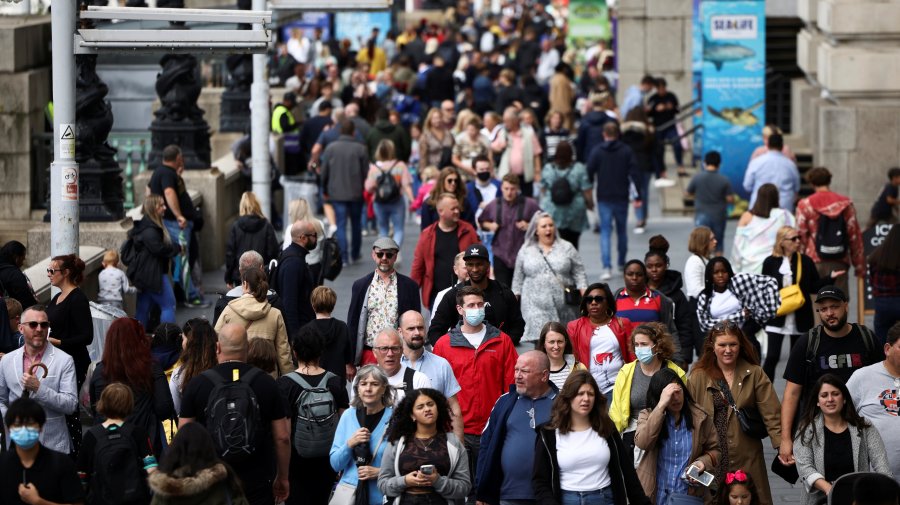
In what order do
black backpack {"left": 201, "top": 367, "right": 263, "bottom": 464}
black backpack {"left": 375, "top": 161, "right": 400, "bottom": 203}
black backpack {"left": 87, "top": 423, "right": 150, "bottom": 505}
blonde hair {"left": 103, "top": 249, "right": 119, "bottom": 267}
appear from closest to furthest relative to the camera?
1. black backpack {"left": 87, "top": 423, "right": 150, "bottom": 505}
2. black backpack {"left": 201, "top": 367, "right": 263, "bottom": 464}
3. blonde hair {"left": 103, "top": 249, "right": 119, "bottom": 267}
4. black backpack {"left": 375, "top": 161, "right": 400, "bottom": 203}

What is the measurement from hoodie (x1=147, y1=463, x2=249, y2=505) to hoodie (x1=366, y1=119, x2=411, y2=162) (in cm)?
1434

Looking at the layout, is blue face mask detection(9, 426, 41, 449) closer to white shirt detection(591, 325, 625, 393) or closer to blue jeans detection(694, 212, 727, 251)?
white shirt detection(591, 325, 625, 393)

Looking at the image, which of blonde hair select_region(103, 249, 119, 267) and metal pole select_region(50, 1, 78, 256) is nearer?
metal pole select_region(50, 1, 78, 256)

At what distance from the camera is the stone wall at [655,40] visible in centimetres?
3319

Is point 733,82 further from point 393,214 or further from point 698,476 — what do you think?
point 698,476

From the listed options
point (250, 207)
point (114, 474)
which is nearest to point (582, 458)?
point (114, 474)

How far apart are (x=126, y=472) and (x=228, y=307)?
291 centimetres

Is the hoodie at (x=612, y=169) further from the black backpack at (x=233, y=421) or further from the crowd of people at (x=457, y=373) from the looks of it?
the black backpack at (x=233, y=421)

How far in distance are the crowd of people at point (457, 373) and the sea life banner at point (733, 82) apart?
8.04 metres

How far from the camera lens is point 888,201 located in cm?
1972

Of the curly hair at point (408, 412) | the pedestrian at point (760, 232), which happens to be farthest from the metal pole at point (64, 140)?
the pedestrian at point (760, 232)

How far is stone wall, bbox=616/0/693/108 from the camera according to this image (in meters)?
33.2

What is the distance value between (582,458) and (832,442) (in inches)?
56.4

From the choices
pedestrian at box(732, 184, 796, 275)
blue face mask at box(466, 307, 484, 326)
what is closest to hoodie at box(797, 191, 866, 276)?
pedestrian at box(732, 184, 796, 275)
